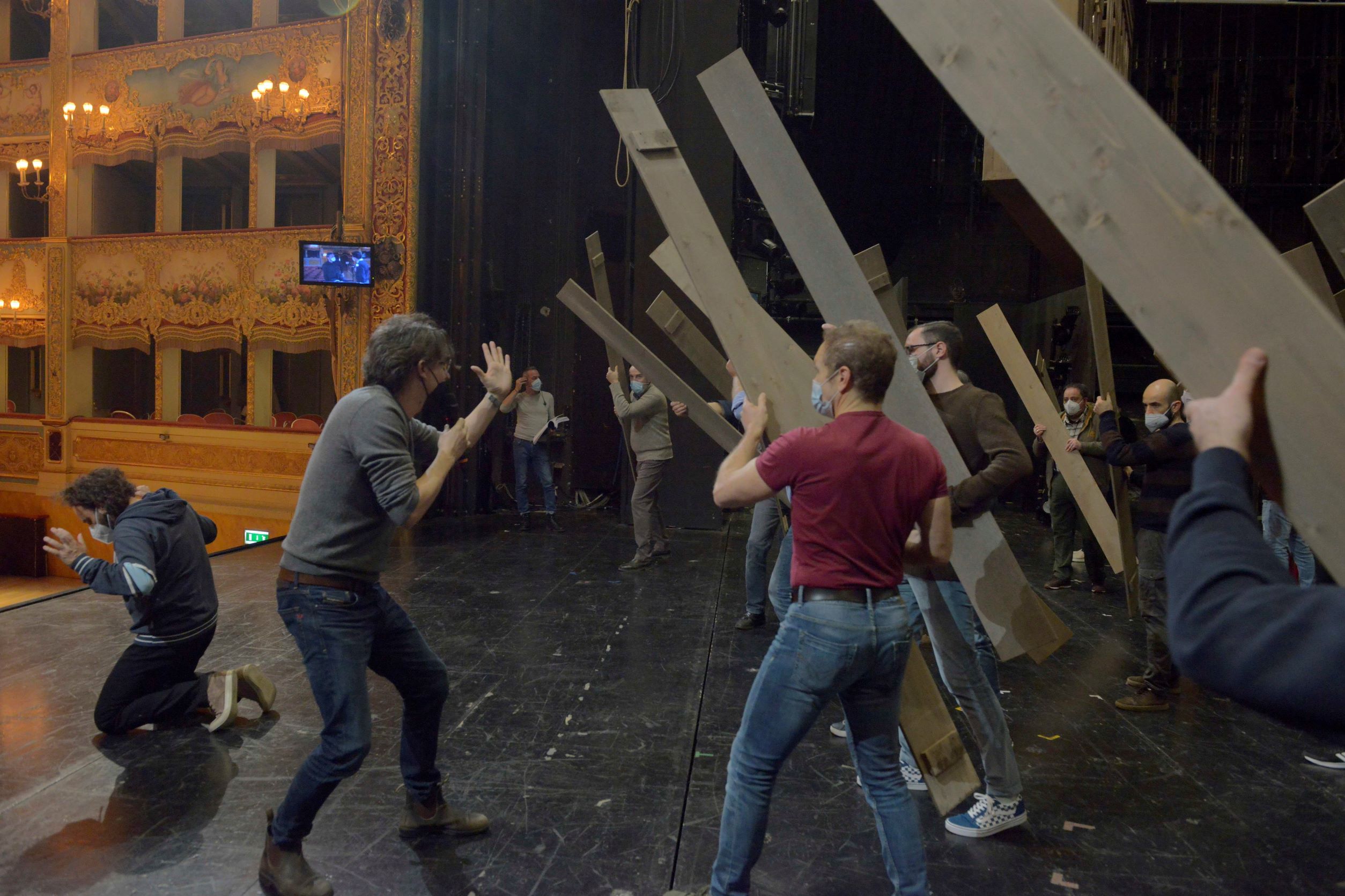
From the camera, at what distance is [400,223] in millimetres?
10430

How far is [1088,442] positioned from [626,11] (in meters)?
6.37

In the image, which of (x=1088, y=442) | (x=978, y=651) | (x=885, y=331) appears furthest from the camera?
(x=1088, y=442)

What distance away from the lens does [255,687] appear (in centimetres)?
399

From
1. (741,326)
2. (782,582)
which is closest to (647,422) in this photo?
(782,582)

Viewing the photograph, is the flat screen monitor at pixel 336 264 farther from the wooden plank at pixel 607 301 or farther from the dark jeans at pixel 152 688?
the dark jeans at pixel 152 688

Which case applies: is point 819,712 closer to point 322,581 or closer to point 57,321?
point 322,581

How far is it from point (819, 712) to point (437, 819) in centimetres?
148

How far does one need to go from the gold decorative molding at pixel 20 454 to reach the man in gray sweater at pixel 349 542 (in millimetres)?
13338

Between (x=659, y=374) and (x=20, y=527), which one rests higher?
(x=659, y=374)

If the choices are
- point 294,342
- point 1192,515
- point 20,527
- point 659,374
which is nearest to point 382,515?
point 659,374

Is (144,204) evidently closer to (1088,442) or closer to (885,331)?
(1088,442)

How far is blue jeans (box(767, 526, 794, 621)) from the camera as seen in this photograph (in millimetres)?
4430

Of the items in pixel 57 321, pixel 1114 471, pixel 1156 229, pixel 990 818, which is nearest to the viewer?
pixel 1156 229

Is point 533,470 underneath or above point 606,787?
above
